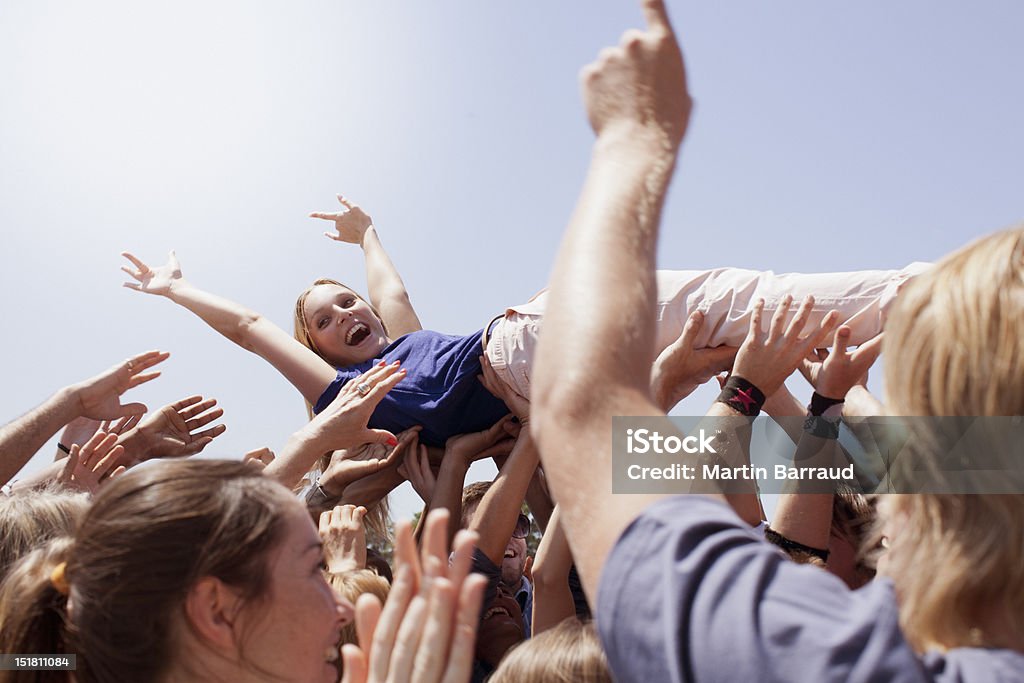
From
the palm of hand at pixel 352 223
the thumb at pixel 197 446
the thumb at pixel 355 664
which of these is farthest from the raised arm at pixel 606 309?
the palm of hand at pixel 352 223

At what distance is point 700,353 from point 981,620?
8.86 ft

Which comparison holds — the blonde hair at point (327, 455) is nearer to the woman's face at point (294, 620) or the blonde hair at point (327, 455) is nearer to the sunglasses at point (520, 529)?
the sunglasses at point (520, 529)

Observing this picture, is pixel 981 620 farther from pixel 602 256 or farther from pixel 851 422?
pixel 851 422

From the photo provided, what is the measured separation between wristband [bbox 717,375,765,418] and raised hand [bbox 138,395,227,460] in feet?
8.92

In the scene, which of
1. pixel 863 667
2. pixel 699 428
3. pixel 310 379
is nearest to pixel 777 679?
pixel 863 667

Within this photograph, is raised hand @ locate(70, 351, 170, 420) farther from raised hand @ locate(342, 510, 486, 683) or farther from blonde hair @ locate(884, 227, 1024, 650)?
blonde hair @ locate(884, 227, 1024, 650)

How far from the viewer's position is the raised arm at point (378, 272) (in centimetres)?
555

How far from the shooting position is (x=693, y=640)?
895 millimetres

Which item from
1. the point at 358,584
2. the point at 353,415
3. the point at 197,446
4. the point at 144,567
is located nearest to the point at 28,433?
the point at 197,446

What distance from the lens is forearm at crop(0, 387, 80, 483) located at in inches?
148

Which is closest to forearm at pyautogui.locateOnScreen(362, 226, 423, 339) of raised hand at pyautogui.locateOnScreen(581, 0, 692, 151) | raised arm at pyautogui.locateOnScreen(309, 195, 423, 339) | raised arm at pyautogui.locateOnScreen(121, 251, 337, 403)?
raised arm at pyautogui.locateOnScreen(309, 195, 423, 339)

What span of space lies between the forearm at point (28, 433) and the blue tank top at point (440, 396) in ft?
3.79

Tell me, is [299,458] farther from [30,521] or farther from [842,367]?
[842,367]

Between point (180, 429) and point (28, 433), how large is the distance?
2.50ft
